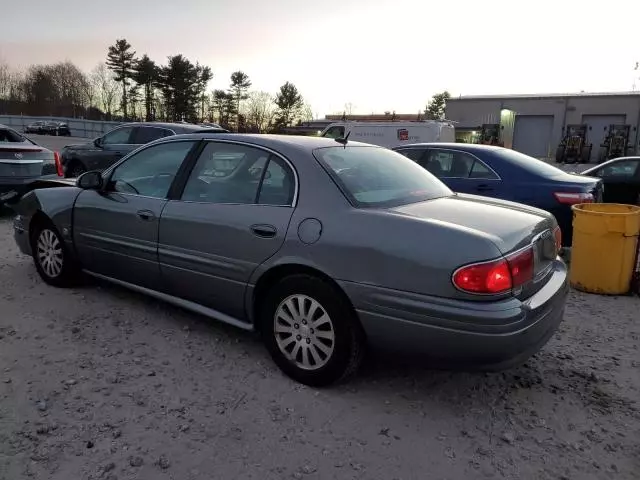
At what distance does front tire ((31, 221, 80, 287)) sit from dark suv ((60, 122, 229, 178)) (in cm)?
608

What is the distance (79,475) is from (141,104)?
61249 mm

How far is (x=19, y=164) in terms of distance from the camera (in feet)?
26.0

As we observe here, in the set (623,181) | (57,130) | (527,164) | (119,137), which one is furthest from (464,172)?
(57,130)

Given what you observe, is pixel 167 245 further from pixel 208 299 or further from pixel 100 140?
pixel 100 140

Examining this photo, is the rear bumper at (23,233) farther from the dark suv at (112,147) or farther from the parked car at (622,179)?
the parked car at (622,179)

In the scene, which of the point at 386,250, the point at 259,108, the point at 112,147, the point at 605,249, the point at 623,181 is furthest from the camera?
the point at 259,108

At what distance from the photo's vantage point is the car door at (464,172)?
6.50 metres

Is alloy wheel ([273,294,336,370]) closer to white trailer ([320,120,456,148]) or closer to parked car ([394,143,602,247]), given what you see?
parked car ([394,143,602,247])

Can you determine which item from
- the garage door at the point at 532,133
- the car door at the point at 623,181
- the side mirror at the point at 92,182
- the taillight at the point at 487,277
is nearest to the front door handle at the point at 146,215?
the side mirror at the point at 92,182

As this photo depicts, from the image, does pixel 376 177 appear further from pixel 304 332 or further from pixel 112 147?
pixel 112 147

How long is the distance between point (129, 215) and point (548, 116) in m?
43.0

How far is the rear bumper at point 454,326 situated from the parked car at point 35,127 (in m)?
47.4

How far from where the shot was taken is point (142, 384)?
3166mm

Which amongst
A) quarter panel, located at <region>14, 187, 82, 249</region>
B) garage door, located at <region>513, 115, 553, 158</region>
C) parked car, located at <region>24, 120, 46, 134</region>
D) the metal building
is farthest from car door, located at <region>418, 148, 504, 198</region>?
parked car, located at <region>24, 120, 46, 134</region>
